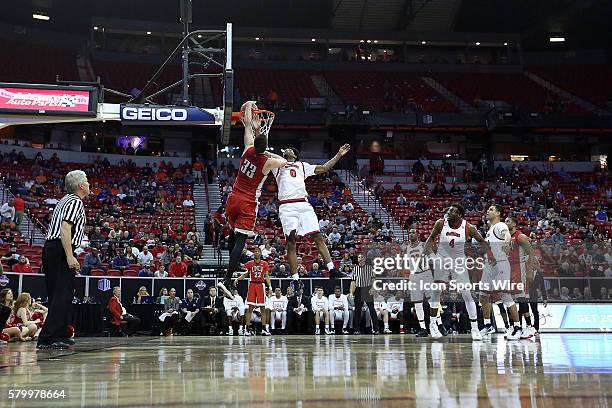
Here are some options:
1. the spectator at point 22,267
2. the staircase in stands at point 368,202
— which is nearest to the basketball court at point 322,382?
the spectator at point 22,267

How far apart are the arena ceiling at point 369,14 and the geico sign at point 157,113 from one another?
22730mm

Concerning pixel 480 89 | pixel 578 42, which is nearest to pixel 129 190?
pixel 480 89

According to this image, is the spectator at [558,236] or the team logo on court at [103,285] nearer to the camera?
the team logo on court at [103,285]

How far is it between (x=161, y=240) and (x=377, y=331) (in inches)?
316

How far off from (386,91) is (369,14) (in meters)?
4.37

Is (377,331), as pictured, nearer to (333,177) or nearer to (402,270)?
(402,270)

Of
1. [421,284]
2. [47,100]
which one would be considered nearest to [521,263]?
[421,284]

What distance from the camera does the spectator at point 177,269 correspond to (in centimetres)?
1875

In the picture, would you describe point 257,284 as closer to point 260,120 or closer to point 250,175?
point 260,120

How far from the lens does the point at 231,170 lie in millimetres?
31234

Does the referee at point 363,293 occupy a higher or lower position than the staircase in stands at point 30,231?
lower

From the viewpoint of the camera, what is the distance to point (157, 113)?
1277cm

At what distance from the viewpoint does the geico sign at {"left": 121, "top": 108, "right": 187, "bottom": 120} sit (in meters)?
12.7

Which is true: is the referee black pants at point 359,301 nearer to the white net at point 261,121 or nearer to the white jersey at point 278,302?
the white jersey at point 278,302
